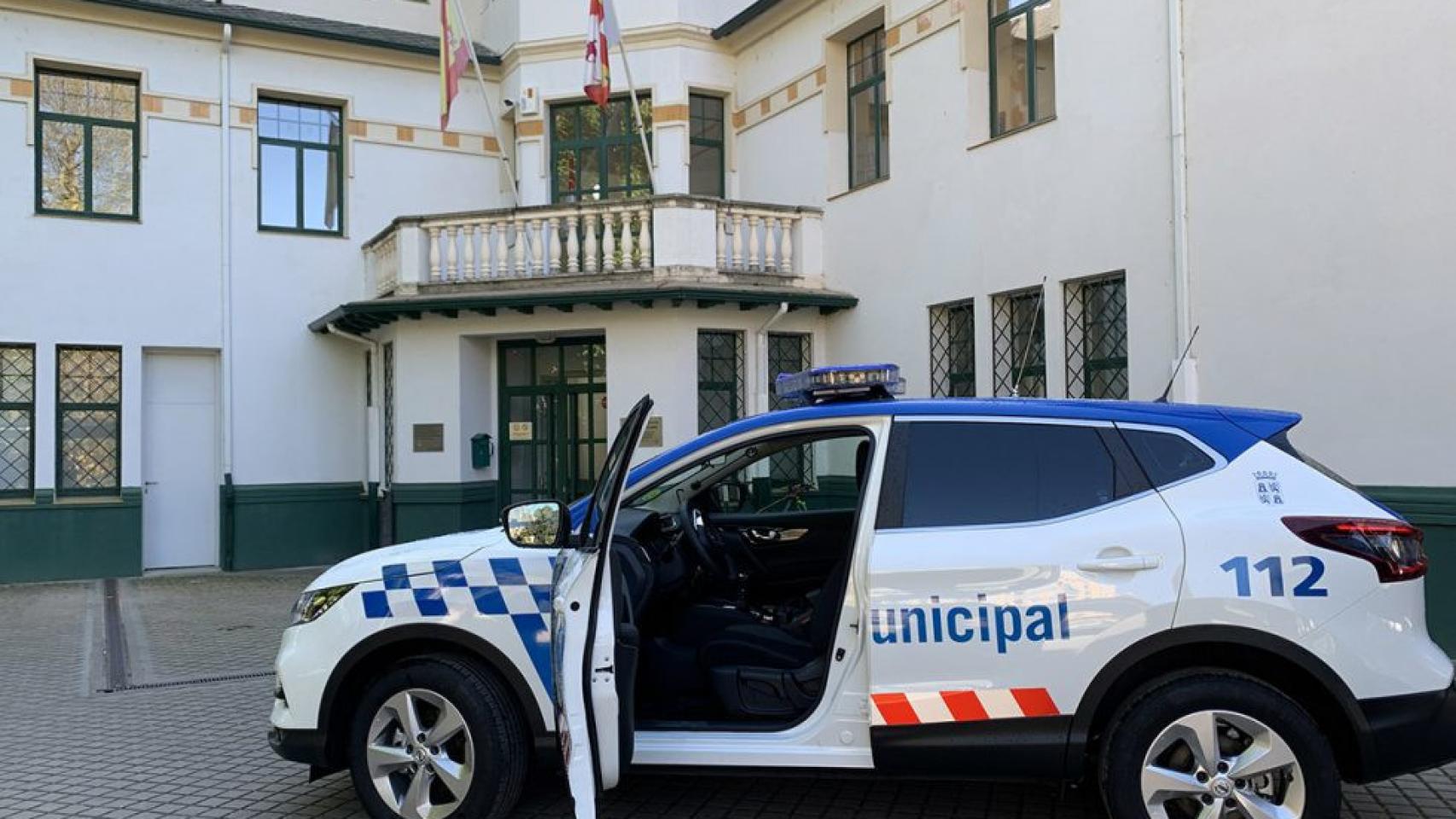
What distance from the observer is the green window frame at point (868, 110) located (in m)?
12.1

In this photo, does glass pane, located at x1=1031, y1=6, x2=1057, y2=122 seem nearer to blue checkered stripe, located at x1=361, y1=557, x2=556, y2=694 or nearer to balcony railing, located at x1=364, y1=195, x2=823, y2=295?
balcony railing, located at x1=364, y1=195, x2=823, y2=295

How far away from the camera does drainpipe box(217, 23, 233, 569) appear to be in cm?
1383

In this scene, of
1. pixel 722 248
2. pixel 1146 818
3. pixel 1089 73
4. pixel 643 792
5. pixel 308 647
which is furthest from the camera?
pixel 722 248

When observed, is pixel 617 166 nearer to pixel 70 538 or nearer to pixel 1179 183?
pixel 1179 183

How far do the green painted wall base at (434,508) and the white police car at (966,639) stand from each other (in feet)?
27.5

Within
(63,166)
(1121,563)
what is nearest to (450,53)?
(63,166)

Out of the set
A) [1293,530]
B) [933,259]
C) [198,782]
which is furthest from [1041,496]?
[933,259]

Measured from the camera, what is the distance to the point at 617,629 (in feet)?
13.2

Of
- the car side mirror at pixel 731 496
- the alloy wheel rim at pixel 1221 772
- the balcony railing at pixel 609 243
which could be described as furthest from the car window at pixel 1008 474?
the balcony railing at pixel 609 243

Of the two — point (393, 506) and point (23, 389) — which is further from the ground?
point (23, 389)

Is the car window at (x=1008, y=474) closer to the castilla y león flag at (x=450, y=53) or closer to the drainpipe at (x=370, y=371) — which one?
the castilla y león flag at (x=450, y=53)

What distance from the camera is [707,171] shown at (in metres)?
14.6

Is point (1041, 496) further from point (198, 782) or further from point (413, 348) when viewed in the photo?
point (413, 348)

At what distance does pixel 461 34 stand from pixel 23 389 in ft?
22.6
